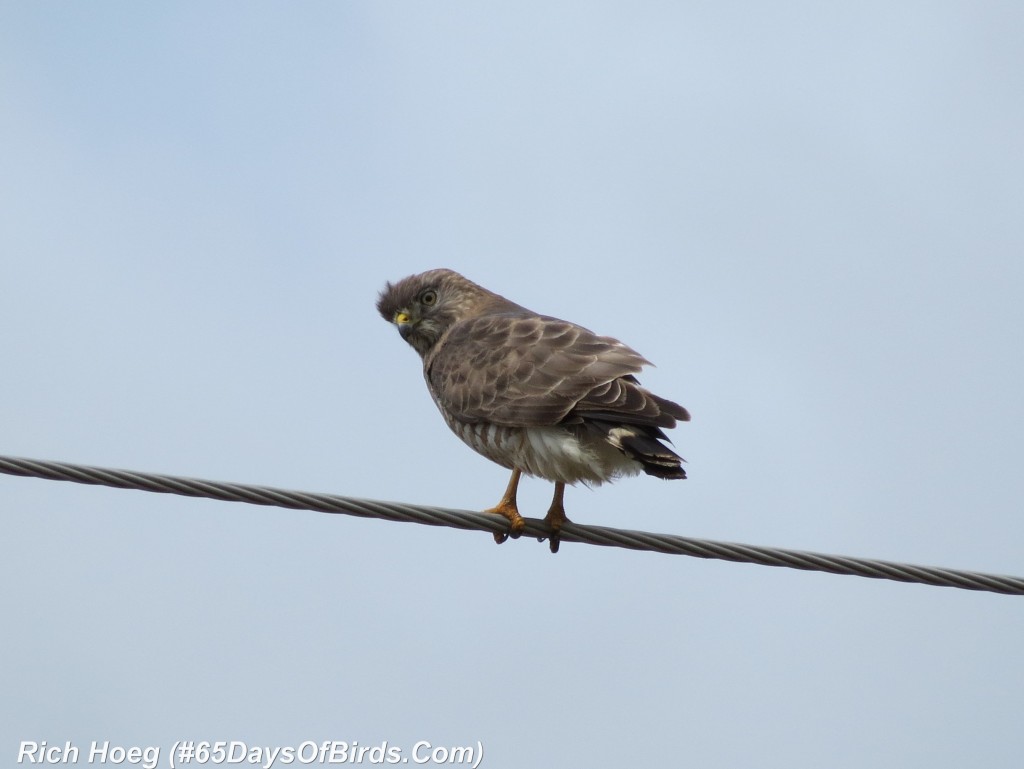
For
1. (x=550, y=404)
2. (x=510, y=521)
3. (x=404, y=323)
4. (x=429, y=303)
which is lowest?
(x=510, y=521)

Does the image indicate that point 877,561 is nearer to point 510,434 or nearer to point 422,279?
point 510,434

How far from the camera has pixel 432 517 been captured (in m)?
5.81

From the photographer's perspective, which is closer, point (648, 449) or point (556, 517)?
point (648, 449)

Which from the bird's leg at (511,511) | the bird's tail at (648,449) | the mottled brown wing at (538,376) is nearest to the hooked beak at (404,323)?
the mottled brown wing at (538,376)

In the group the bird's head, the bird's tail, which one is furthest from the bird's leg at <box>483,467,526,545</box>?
the bird's head

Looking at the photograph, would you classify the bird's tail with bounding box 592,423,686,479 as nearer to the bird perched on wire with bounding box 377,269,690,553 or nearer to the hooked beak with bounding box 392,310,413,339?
the bird perched on wire with bounding box 377,269,690,553

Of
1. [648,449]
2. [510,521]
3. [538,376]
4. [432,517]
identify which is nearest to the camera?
[432,517]

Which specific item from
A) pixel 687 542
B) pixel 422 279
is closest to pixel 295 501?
pixel 687 542

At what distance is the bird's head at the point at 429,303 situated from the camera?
9.62m

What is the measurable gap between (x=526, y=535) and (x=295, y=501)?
2068 mm

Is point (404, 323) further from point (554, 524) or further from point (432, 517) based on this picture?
point (432, 517)

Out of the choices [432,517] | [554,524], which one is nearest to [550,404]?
[554,524]

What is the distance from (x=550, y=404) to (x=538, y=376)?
28 cm

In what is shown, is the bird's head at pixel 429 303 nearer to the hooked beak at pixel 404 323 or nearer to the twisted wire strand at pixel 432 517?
the hooked beak at pixel 404 323
